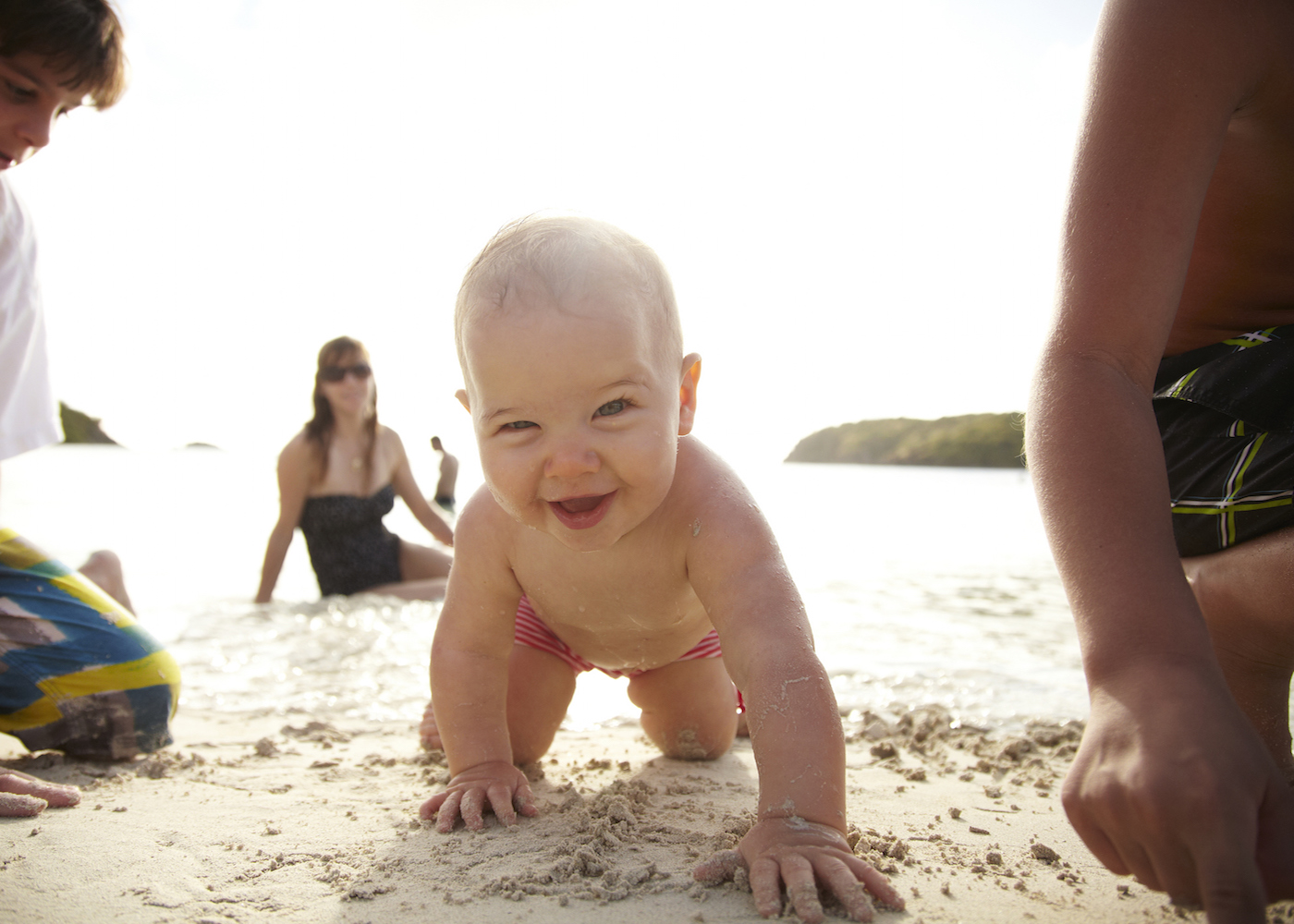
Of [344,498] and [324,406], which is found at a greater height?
[324,406]

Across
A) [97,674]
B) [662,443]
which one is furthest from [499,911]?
[97,674]

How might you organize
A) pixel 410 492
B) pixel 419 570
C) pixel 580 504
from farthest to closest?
1. pixel 410 492
2. pixel 419 570
3. pixel 580 504

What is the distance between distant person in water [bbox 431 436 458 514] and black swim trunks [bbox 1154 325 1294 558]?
9967mm

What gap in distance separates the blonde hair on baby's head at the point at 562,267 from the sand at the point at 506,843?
1.03m

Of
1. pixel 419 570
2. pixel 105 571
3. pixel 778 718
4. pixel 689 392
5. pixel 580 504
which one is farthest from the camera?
pixel 419 570

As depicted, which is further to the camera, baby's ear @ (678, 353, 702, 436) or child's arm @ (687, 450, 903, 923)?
baby's ear @ (678, 353, 702, 436)

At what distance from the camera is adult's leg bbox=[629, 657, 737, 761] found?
254 centimetres

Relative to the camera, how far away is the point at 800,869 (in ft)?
4.54

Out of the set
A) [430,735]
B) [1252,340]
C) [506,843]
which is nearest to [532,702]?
[430,735]

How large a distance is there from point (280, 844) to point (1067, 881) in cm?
154

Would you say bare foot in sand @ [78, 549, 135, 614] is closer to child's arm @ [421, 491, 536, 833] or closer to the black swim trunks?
child's arm @ [421, 491, 536, 833]

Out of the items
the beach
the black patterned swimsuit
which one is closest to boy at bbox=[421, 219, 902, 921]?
the beach

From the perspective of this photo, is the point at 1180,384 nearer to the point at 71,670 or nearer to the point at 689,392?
the point at 689,392

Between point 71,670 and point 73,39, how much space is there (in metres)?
1.91
